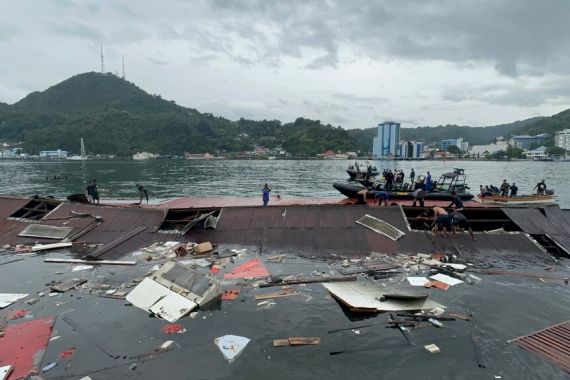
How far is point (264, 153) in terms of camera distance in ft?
609

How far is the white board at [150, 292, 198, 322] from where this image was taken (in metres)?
9.33

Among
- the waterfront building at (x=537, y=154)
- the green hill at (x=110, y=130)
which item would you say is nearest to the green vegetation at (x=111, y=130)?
the green hill at (x=110, y=130)

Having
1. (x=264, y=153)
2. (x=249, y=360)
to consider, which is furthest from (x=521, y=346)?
(x=264, y=153)

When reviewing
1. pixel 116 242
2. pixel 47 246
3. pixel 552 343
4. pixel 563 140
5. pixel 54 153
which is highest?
pixel 563 140

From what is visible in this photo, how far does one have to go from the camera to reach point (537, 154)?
17300 centimetres

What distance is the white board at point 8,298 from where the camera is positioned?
33.2 feet

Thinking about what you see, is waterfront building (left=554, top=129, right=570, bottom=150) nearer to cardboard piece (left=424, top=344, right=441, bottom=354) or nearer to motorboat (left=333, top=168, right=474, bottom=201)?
motorboat (left=333, top=168, right=474, bottom=201)

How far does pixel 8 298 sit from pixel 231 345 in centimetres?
747

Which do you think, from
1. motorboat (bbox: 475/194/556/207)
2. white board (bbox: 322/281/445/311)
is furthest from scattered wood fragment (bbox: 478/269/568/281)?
motorboat (bbox: 475/194/556/207)

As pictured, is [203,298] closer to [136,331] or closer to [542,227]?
[136,331]

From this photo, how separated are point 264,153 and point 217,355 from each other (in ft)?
590

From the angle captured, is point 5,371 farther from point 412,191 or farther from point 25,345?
point 412,191

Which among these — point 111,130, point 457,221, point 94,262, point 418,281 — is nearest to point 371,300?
point 418,281

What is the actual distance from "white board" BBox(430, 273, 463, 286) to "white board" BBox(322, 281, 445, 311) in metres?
1.90
